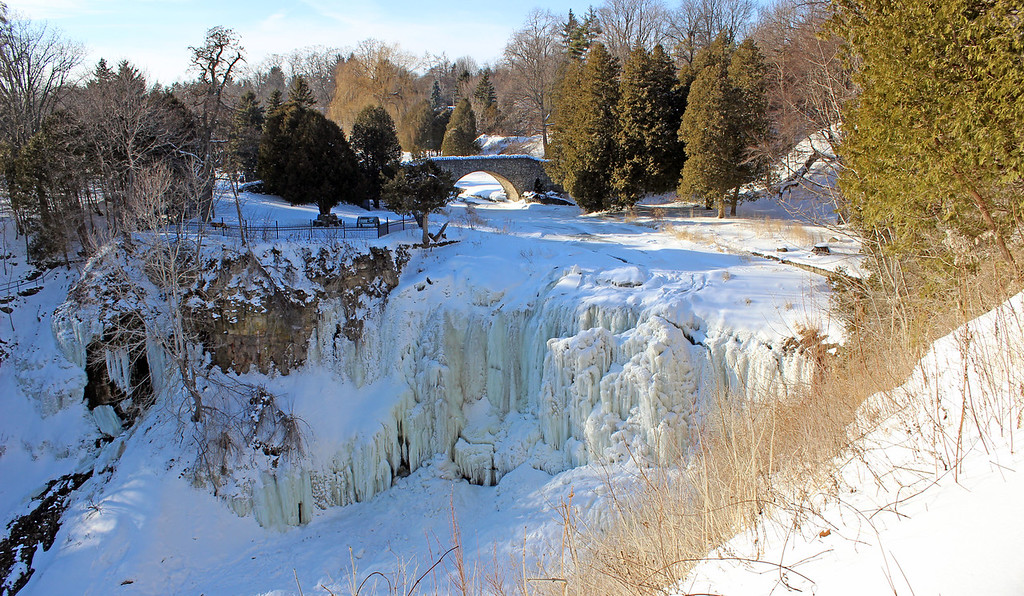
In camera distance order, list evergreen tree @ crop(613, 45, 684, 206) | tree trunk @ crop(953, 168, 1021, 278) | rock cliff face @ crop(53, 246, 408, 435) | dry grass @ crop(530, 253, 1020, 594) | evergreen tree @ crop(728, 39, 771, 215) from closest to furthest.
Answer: dry grass @ crop(530, 253, 1020, 594)
tree trunk @ crop(953, 168, 1021, 278)
rock cliff face @ crop(53, 246, 408, 435)
evergreen tree @ crop(728, 39, 771, 215)
evergreen tree @ crop(613, 45, 684, 206)

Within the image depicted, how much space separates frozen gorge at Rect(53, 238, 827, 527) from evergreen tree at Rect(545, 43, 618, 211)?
11.9 m

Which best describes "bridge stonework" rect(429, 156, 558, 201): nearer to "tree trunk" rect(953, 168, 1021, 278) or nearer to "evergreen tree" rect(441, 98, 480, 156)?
"evergreen tree" rect(441, 98, 480, 156)

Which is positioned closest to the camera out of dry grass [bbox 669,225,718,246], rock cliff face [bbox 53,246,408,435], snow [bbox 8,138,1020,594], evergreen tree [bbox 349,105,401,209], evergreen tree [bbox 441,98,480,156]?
snow [bbox 8,138,1020,594]

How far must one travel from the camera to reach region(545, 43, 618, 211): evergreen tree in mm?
24734

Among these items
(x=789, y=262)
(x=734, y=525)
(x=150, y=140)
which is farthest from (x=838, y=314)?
(x=150, y=140)

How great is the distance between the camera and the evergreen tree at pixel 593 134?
24.7m

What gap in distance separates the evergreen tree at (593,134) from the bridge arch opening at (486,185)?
690 cm

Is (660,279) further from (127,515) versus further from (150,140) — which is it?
(150,140)

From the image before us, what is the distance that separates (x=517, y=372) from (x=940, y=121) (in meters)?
8.90

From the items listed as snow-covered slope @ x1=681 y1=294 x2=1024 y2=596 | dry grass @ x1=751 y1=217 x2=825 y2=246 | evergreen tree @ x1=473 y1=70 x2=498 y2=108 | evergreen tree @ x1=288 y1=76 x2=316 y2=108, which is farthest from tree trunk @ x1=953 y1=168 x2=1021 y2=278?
evergreen tree @ x1=473 y1=70 x2=498 y2=108

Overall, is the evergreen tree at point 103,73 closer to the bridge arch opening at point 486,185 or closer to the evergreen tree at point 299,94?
the evergreen tree at point 299,94

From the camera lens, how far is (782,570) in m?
2.81

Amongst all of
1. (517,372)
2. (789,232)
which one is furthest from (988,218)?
(789,232)

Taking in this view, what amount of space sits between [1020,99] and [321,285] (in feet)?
41.3
